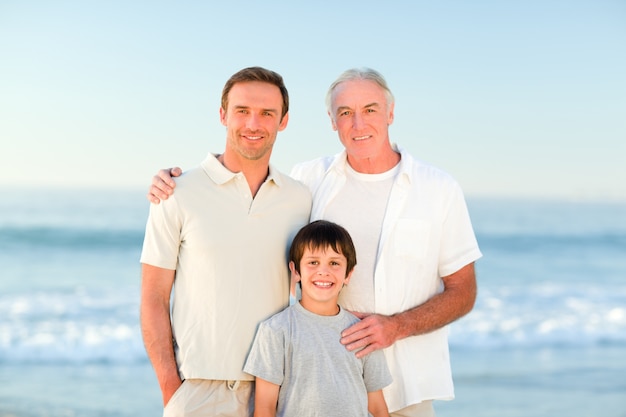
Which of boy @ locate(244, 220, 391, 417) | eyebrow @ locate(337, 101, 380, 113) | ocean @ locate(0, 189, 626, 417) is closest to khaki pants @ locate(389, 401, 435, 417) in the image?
boy @ locate(244, 220, 391, 417)

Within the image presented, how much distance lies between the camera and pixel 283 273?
3256 mm

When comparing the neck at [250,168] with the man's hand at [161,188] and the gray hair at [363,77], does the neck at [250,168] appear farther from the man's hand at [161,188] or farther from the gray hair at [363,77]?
the gray hair at [363,77]

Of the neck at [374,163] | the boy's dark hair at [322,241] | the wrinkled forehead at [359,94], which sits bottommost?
the boy's dark hair at [322,241]

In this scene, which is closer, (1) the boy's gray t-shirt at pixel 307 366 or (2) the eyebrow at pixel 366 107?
(1) the boy's gray t-shirt at pixel 307 366

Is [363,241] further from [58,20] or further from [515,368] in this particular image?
[58,20]

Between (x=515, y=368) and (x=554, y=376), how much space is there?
21.0 inches

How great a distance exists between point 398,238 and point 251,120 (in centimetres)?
89

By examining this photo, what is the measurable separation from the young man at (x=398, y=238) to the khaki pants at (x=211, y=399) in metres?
0.64

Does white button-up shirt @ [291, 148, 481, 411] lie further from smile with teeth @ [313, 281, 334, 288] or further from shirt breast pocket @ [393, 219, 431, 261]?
smile with teeth @ [313, 281, 334, 288]

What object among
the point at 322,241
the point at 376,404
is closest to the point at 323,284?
the point at 322,241

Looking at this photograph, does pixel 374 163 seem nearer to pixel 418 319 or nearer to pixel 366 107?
pixel 366 107

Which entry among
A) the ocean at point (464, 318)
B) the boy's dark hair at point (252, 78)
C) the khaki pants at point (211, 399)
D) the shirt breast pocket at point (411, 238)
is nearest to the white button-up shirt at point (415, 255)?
the shirt breast pocket at point (411, 238)

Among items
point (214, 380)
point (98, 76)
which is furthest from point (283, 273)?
point (98, 76)

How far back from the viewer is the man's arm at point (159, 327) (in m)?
3.11
